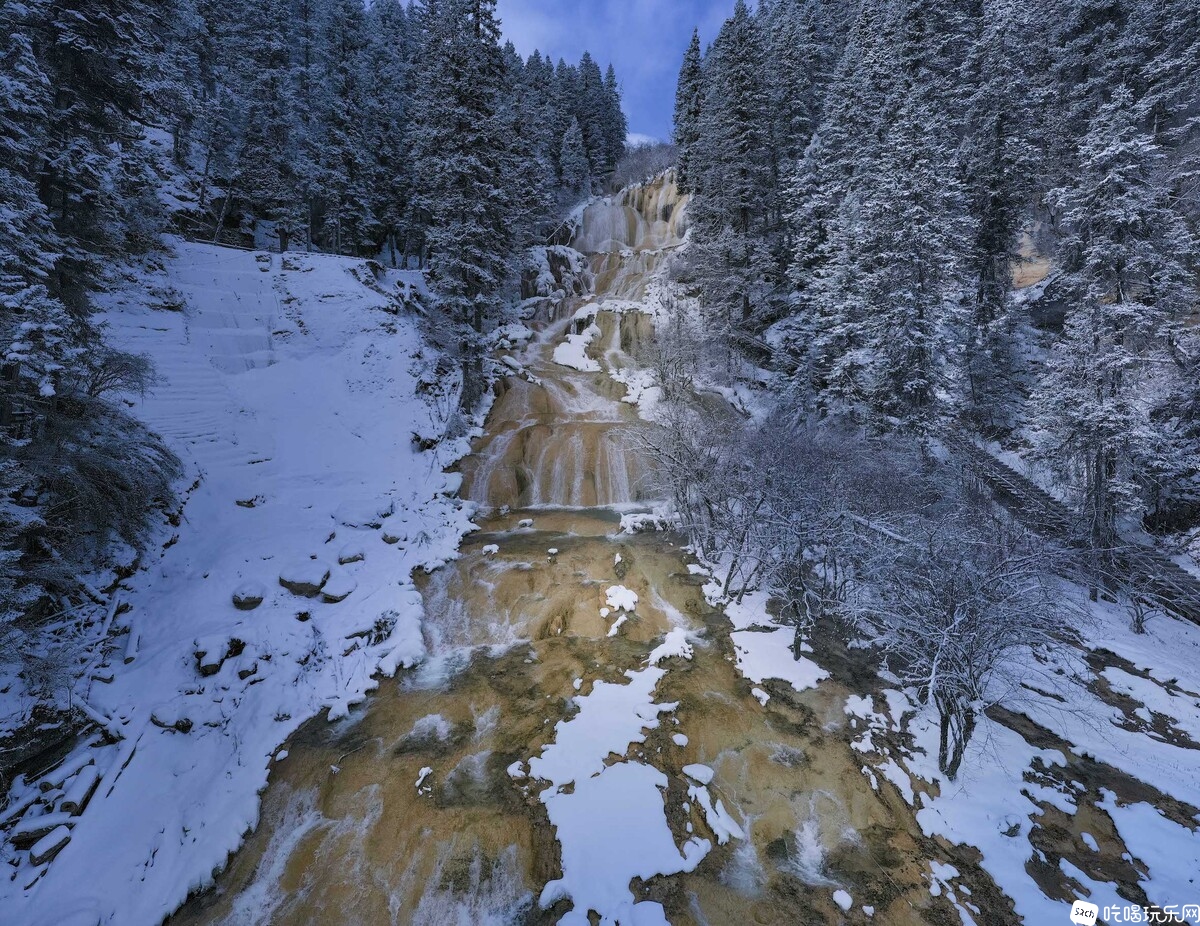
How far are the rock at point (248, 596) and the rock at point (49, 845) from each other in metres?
4.34

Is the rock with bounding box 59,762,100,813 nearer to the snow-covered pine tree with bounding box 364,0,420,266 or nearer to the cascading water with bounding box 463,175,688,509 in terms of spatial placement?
the cascading water with bounding box 463,175,688,509

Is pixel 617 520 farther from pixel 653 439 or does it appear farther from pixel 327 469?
pixel 327 469

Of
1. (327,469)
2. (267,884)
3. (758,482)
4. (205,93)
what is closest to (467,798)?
(267,884)

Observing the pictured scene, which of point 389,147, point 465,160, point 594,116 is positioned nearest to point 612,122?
point 594,116

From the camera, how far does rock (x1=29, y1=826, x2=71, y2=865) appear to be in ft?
18.9

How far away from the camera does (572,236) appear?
44906mm

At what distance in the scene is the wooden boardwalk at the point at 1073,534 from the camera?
11766 mm

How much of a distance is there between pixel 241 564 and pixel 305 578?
139cm

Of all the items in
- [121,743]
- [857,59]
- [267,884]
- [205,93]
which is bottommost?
[267,884]

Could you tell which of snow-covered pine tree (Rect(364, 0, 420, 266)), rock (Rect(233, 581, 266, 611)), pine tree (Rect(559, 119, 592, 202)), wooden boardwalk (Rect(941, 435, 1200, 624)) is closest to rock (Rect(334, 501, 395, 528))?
rock (Rect(233, 581, 266, 611))

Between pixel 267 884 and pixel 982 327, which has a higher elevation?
pixel 982 327

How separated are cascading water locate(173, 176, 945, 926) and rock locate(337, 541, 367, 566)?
212 cm

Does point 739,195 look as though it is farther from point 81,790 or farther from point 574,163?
point 574,163

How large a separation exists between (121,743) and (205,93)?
1631 inches
